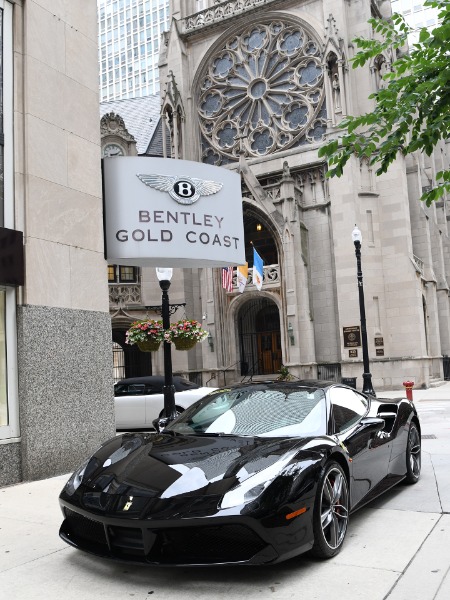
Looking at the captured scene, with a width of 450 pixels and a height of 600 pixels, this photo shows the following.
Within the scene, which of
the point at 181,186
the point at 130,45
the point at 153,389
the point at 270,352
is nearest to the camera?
the point at 181,186

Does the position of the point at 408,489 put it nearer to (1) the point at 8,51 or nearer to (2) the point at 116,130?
(1) the point at 8,51

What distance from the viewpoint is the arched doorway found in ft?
107

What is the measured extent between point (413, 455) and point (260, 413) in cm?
257

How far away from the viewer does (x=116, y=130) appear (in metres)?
34.5

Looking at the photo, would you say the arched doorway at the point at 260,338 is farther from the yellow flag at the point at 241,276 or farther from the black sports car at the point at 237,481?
the black sports car at the point at 237,481

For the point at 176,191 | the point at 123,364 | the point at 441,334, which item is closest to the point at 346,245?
the point at 441,334

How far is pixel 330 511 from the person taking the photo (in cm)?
439

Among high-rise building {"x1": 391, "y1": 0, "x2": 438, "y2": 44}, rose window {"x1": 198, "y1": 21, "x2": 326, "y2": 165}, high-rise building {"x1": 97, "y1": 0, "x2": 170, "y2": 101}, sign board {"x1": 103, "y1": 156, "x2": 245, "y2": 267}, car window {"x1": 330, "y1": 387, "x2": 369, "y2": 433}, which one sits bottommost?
car window {"x1": 330, "y1": 387, "x2": 369, "y2": 433}

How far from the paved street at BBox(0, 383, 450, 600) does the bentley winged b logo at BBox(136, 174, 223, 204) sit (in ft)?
18.8

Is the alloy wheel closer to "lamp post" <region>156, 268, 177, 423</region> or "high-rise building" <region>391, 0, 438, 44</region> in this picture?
"lamp post" <region>156, 268, 177, 423</region>

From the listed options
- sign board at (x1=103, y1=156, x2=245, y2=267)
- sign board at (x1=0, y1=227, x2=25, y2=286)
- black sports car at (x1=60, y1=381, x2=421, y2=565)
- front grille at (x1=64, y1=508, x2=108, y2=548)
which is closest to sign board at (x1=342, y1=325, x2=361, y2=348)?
sign board at (x1=103, y1=156, x2=245, y2=267)

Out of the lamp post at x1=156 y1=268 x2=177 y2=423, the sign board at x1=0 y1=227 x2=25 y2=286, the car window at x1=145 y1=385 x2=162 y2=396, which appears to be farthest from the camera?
the car window at x1=145 y1=385 x2=162 y2=396

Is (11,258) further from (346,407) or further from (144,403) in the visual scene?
(144,403)

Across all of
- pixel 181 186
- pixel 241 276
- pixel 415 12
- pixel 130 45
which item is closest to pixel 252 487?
pixel 181 186
